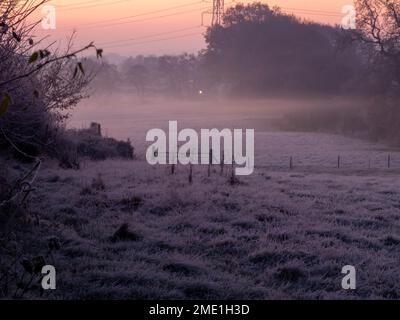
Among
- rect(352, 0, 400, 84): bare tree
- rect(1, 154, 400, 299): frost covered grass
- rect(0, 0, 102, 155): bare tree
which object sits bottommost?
rect(1, 154, 400, 299): frost covered grass

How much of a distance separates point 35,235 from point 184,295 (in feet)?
11.1

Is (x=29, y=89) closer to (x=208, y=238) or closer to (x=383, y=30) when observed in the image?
(x=208, y=238)

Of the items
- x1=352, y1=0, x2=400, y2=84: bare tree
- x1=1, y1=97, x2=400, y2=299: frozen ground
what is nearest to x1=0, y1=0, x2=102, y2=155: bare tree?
x1=1, y1=97, x2=400, y2=299: frozen ground

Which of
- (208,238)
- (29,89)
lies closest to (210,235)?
(208,238)

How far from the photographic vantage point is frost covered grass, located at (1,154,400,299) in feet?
24.5

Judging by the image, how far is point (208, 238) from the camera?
1006cm

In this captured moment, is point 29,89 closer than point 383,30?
Yes

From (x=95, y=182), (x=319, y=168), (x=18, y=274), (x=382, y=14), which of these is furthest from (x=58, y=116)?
(x=382, y=14)

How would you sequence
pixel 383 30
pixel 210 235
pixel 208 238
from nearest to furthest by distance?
pixel 208 238, pixel 210 235, pixel 383 30

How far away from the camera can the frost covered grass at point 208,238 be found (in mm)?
7480

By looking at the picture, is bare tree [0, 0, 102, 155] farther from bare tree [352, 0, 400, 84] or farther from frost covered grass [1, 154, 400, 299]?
bare tree [352, 0, 400, 84]

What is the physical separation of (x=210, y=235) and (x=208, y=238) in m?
0.19

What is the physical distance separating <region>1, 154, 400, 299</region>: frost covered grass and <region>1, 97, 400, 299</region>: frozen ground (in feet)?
0.07
